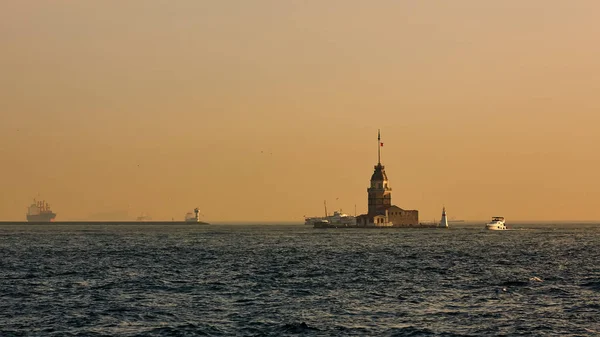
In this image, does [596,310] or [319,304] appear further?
[319,304]

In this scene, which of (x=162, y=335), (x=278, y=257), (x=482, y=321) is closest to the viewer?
(x=162, y=335)

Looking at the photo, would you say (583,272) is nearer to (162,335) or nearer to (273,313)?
(273,313)

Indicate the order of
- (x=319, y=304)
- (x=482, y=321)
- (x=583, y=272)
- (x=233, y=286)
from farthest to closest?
(x=583, y=272)
(x=233, y=286)
(x=319, y=304)
(x=482, y=321)

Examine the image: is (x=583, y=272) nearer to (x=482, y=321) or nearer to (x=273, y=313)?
(x=482, y=321)

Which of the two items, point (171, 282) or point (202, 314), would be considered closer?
point (202, 314)

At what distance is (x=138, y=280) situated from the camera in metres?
70.1

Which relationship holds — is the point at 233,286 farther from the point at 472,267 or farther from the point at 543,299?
the point at 472,267

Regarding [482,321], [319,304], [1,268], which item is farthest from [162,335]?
[1,268]

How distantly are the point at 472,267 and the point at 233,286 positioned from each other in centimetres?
3264

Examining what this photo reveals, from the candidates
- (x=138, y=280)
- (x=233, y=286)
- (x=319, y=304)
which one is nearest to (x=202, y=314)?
(x=319, y=304)

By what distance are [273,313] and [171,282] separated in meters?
21.7

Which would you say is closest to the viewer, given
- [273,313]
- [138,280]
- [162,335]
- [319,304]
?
[162,335]

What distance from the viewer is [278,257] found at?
10662 cm

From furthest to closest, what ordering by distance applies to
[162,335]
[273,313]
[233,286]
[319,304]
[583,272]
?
[583,272]
[233,286]
[319,304]
[273,313]
[162,335]
